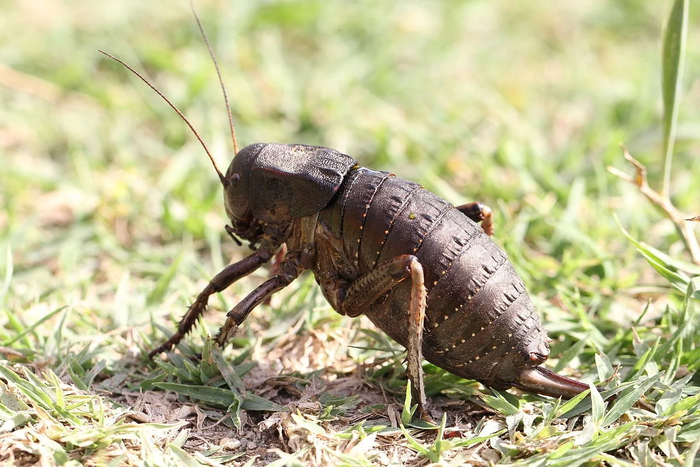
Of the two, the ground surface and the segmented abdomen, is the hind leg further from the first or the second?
the ground surface

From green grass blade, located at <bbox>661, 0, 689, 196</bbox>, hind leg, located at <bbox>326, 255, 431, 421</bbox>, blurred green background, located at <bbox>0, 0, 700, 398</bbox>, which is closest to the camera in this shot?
hind leg, located at <bbox>326, 255, 431, 421</bbox>

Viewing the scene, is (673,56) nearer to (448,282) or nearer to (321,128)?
(448,282)

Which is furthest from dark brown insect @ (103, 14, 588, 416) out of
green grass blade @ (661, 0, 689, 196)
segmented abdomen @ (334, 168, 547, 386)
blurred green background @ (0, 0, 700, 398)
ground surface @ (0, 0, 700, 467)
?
green grass blade @ (661, 0, 689, 196)

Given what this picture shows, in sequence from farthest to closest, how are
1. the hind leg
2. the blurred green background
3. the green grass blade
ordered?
the blurred green background < the green grass blade < the hind leg

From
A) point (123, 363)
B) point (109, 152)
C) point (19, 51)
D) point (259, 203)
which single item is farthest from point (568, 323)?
point (19, 51)

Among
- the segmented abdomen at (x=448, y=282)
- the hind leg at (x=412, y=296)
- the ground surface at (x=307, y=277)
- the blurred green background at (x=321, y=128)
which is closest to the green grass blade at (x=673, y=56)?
the ground surface at (x=307, y=277)

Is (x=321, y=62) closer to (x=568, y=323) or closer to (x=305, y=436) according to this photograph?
(x=568, y=323)

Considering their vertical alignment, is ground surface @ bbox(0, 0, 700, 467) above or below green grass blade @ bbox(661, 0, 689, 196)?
below
